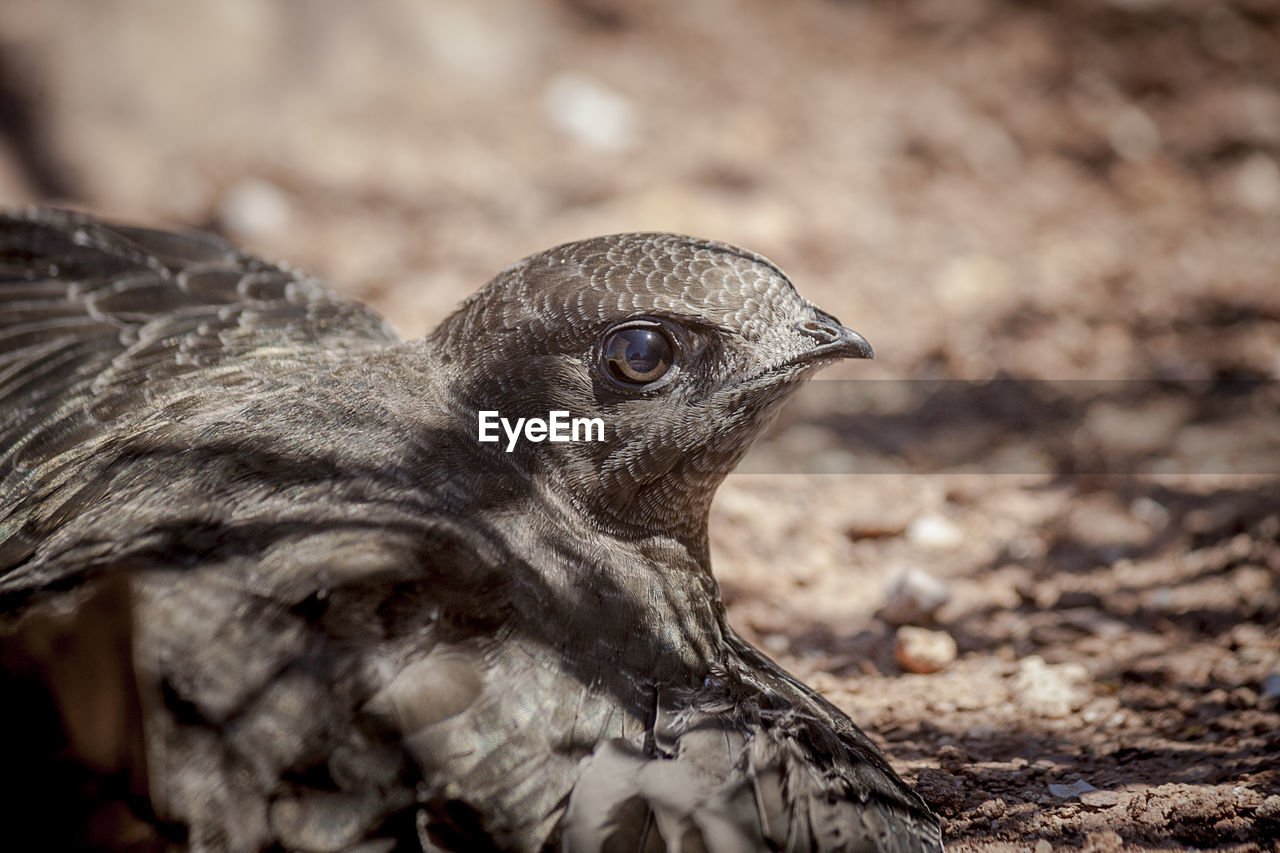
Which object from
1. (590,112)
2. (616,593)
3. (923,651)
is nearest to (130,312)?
(616,593)

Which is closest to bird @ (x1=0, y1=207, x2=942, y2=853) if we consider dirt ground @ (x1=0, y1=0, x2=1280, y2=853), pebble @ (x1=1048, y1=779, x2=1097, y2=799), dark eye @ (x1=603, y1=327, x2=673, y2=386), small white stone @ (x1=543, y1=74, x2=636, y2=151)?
dark eye @ (x1=603, y1=327, x2=673, y2=386)

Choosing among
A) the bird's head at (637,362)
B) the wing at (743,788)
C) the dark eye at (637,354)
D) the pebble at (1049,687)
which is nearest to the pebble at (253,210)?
the bird's head at (637,362)

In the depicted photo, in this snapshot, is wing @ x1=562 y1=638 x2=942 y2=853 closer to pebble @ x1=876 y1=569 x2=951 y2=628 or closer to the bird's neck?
the bird's neck

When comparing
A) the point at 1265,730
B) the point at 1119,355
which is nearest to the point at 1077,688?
the point at 1265,730

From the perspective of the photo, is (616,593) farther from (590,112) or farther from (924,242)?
(590,112)

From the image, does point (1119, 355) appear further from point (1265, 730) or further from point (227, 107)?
point (227, 107)

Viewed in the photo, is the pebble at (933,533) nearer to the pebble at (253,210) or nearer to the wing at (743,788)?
the wing at (743,788)
